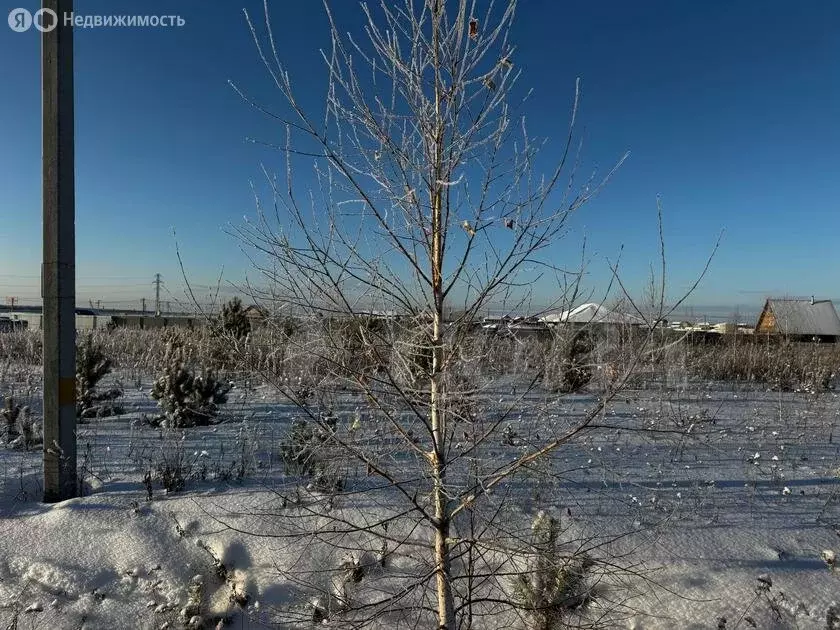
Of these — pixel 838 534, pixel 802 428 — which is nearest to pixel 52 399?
pixel 838 534

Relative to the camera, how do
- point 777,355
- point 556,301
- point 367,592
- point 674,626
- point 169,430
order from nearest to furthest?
point 556,301 → point 674,626 → point 367,592 → point 169,430 → point 777,355

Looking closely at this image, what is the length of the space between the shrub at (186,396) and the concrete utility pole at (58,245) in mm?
1883

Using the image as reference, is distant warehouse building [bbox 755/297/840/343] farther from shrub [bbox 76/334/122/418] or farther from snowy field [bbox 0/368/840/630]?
shrub [bbox 76/334/122/418]

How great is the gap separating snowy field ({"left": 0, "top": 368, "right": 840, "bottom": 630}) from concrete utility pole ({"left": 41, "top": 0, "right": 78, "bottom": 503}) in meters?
0.32

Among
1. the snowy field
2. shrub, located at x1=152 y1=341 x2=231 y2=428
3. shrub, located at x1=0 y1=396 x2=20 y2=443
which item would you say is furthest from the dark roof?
shrub, located at x1=0 y1=396 x2=20 y2=443

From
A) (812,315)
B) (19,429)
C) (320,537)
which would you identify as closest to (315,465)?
(320,537)

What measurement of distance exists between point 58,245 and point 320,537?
255 cm

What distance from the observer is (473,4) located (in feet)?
6.23

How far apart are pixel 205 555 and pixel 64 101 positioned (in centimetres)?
305

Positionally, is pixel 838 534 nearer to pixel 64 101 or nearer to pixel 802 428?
pixel 802 428

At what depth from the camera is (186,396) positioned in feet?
19.5

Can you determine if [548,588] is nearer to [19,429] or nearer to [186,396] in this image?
[186,396]

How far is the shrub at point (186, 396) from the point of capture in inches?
223

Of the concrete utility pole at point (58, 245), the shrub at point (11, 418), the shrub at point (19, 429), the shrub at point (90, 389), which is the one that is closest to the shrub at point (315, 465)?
the concrete utility pole at point (58, 245)
